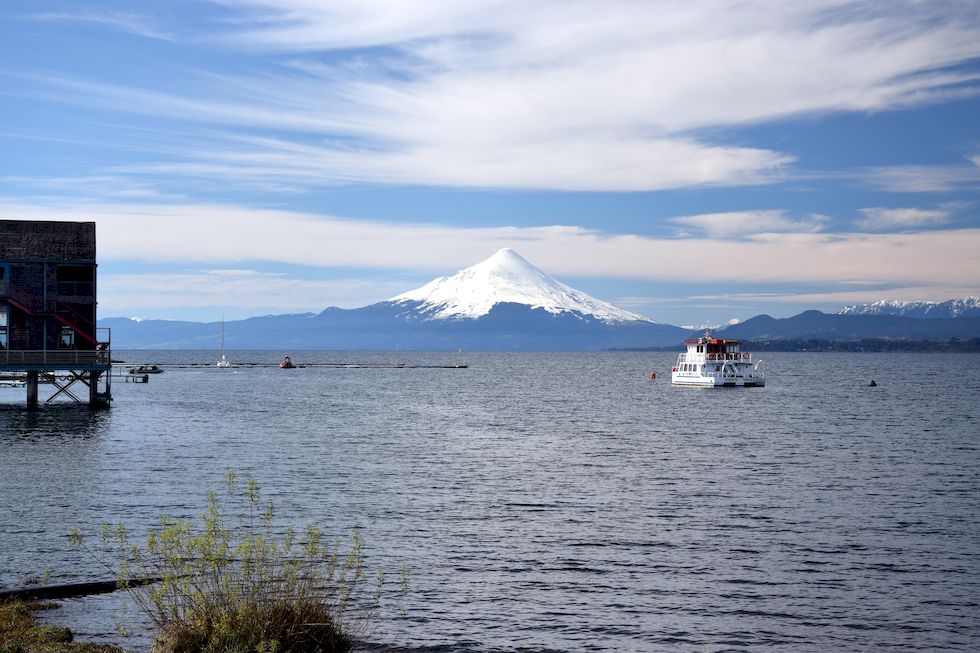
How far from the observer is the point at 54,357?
279 ft

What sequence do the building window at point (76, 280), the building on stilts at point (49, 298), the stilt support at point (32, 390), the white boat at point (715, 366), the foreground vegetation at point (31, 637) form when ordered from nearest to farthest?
the foreground vegetation at point (31, 637) → the building on stilts at point (49, 298) → the building window at point (76, 280) → the stilt support at point (32, 390) → the white boat at point (715, 366)

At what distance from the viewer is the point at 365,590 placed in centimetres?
2580

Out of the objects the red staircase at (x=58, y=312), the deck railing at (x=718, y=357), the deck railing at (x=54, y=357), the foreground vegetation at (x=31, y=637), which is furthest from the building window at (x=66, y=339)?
the deck railing at (x=718, y=357)

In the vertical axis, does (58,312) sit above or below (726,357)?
above

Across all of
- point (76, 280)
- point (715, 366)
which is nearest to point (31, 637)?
point (76, 280)

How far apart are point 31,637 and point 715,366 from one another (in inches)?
5225

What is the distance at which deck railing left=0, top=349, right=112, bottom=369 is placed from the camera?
8306 cm

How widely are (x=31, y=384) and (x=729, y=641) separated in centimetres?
8491

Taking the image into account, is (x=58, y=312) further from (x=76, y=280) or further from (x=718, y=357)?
(x=718, y=357)

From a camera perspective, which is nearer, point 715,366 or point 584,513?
point 584,513

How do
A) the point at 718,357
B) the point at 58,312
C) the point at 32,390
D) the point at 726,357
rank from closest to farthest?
the point at 58,312
the point at 32,390
the point at 718,357
the point at 726,357

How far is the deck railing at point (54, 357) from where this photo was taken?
83062mm

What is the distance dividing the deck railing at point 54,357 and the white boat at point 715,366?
86510 mm

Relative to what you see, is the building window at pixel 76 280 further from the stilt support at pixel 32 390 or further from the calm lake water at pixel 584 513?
the calm lake water at pixel 584 513
